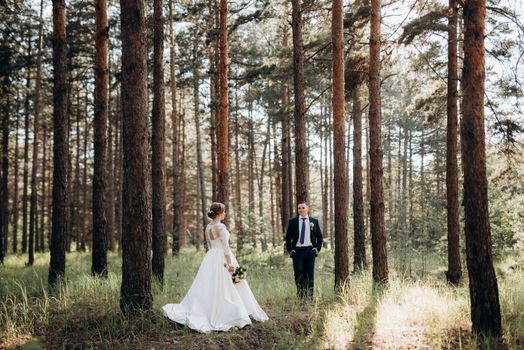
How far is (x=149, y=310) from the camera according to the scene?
22.6 feet

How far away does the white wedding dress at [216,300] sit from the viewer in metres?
6.91

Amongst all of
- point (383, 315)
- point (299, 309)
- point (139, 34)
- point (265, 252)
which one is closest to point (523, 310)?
point (383, 315)

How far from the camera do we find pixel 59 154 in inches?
402

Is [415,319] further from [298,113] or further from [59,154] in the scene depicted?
[59,154]

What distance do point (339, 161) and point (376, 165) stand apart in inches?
36.2

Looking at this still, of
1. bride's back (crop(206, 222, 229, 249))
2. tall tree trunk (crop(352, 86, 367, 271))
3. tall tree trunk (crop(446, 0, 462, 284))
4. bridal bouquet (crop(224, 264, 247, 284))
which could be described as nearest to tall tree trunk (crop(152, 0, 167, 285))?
bride's back (crop(206, 222, 229, 249))

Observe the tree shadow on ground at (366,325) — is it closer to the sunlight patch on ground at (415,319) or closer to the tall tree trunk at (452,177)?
the sunlight patch on ground at (415,319)

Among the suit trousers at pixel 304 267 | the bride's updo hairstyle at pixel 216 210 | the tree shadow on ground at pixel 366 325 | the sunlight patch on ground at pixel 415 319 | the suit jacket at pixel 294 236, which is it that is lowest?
the tree shadow on ground at pixel 366 325

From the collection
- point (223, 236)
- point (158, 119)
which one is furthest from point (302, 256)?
point (158, 119)

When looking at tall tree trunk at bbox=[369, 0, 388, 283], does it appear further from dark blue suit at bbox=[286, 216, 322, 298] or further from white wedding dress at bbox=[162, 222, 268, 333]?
white wedding dress at bbox=[162, 222, 268, 333]

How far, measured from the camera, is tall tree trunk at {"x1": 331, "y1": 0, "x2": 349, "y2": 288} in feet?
32.4

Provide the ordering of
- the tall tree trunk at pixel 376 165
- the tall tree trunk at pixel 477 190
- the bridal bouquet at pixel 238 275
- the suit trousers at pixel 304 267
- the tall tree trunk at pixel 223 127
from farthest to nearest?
the tall tree trunk at pixel 223 127 < the tall tree trunk at pixel 376 165 < the suit trousers at pixel 304 267 < the bridal bouquet at pixel 238 275 < the tall tree trunk at pixel 477 190

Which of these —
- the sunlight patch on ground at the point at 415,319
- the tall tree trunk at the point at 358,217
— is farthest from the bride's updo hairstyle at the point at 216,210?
the tall tree trunk at the point at 358,217

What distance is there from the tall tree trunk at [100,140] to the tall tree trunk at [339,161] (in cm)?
618
